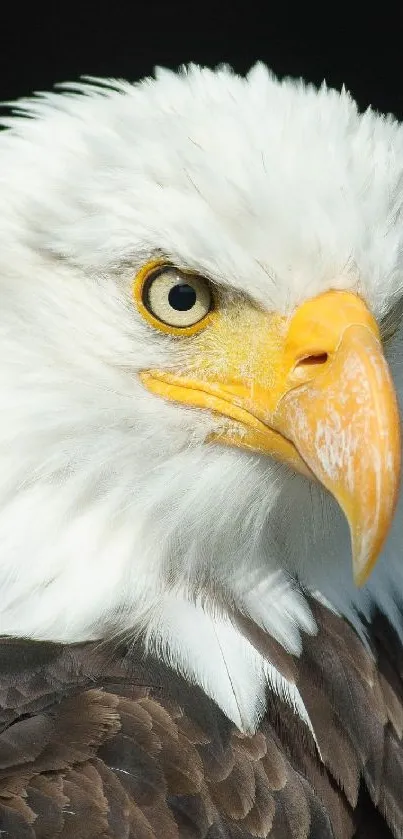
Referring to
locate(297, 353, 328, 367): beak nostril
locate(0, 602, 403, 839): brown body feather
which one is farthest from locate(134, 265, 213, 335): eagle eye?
locate(0, 602, 403, 839): brown body feather

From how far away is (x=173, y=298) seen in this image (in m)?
2.43

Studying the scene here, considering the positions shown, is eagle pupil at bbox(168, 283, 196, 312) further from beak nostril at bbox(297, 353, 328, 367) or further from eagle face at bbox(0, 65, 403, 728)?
beak nostril at bbox(297, 353, 328, 367)

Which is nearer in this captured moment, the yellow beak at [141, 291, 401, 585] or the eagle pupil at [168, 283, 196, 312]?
the yellow beak at [141, 291, 401, 585]

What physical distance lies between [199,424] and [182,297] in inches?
9.8

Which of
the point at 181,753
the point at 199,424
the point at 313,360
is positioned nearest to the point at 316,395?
the point at 313,360

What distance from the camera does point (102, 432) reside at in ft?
7.95

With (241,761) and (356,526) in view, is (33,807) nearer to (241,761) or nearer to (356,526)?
(241,761)

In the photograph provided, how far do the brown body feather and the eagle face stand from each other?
0.09 metres

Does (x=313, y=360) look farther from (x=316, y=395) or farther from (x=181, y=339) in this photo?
(x=181, y=339)

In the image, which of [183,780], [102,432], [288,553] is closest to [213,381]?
[102,432]

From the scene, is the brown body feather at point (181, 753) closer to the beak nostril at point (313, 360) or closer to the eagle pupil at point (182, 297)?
the beak nostril at point (313, 360)

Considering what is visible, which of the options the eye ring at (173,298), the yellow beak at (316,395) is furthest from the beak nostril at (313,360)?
the eye ring at (173,298)

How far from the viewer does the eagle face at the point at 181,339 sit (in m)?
2.33

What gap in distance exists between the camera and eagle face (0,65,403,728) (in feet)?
7.63
